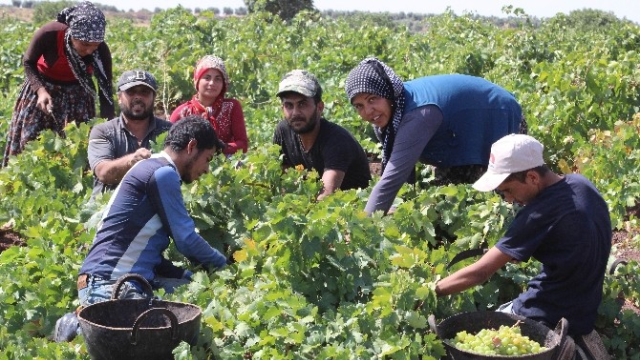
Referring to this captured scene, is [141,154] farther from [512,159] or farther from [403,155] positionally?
[512,159]

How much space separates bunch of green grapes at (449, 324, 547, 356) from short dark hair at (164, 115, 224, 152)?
1.68 meters

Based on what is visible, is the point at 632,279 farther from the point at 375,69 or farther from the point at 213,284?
Answer: the point at 213,284

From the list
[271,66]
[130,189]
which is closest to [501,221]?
[130,189]

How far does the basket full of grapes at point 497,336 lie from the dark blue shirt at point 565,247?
122 mm

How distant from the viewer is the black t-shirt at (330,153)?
6.41 metres

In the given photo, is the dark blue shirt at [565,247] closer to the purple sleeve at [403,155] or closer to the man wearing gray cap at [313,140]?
the purple sleeve at [403,155]

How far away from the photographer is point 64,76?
764 centimetres

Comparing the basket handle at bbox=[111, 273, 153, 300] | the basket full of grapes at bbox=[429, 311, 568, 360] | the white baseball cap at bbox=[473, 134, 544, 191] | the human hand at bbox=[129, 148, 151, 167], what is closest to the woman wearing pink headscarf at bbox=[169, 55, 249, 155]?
the human hand at bbox=[129, 148, 151, 167]

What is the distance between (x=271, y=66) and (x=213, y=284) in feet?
29.5

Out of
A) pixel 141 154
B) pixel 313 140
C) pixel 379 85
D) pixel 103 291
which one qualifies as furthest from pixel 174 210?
pixel 313 140

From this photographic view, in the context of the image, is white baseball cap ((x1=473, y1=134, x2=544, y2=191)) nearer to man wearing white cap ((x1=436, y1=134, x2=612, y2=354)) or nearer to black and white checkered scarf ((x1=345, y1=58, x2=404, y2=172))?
man wearing white cap ((x1=436, y1=134, x2=612, y2=354))

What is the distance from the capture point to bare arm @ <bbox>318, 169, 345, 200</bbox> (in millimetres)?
6273

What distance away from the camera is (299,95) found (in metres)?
6.38

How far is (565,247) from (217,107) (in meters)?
3.65
